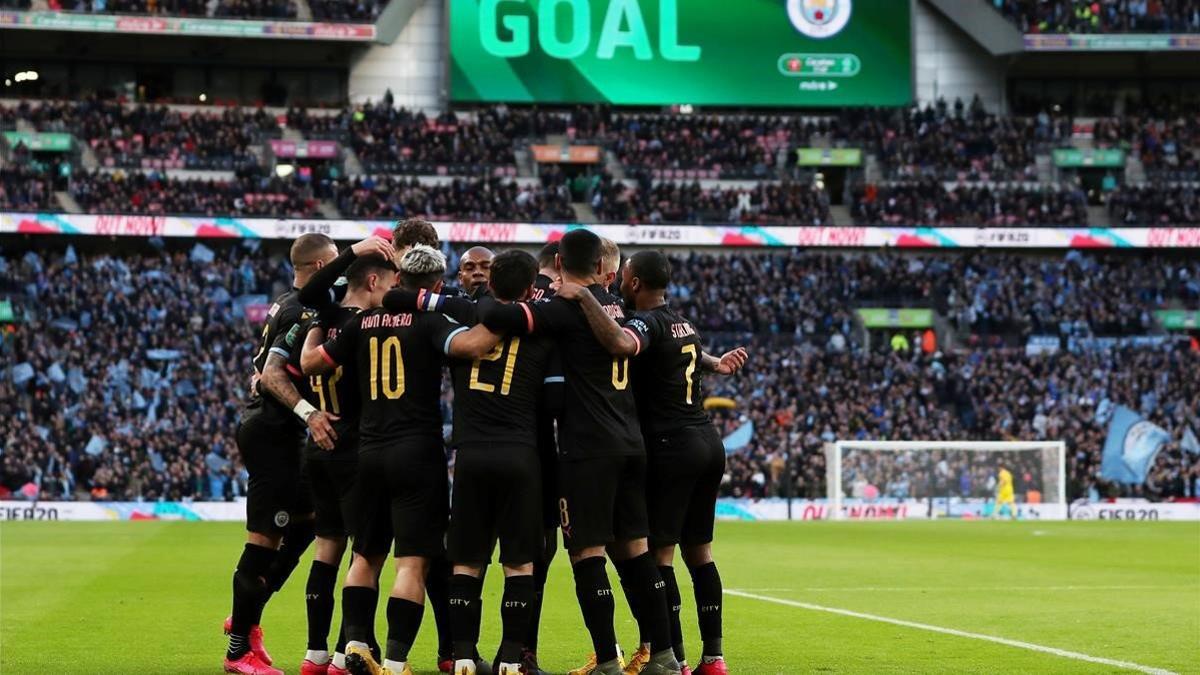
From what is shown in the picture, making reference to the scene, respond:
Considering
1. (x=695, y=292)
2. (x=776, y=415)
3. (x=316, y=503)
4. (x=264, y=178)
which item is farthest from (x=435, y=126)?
(x=316, y=503)

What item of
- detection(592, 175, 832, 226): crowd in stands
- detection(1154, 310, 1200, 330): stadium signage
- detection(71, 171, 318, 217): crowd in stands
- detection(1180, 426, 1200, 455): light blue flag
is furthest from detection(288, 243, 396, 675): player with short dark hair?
detection(1154, 310, 1200, 330): stadium signage

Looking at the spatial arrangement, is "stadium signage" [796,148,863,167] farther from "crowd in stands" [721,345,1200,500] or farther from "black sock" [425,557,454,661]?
"black sock" [425,557,454,661]

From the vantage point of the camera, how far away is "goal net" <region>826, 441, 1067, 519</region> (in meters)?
40.2

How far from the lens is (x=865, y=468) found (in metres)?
40.2

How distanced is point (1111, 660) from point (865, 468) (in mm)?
29561

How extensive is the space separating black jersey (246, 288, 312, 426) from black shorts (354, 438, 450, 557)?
1037mm

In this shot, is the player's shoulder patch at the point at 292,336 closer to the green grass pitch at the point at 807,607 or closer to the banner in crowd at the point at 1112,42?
the green grass pitch at the point at 807,607

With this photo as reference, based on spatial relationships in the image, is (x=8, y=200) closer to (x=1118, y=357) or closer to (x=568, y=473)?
(x=1118, y=357)

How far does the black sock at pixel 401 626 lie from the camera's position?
911 centimetres

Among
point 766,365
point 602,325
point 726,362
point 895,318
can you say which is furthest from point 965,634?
point 895,318

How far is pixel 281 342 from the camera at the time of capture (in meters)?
10.1

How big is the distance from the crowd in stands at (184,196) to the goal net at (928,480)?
2039 centimetres

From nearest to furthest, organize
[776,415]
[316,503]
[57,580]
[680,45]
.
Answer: [316,503] < [57,580] < [776,415] < [680,45]

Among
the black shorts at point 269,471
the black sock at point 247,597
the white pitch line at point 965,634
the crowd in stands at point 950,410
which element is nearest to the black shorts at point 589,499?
the black shorts at point 269,471
